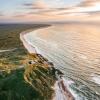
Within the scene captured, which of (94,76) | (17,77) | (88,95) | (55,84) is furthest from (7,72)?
(94,76)

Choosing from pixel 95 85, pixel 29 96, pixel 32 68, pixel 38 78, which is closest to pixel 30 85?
pixel 29 96

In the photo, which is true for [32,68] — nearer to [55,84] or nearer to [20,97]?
[55,84]

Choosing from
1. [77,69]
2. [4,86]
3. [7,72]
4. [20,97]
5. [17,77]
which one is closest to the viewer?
[20,97]

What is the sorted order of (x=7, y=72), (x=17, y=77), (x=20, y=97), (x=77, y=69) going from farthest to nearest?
(x=77, y=69) → (x=7, y=72) → (x=17, y=77) → (x=20, y=97)

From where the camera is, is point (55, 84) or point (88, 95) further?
point (55, 84)

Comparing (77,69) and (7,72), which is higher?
(7,72)

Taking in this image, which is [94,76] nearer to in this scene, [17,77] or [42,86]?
[42,86]
